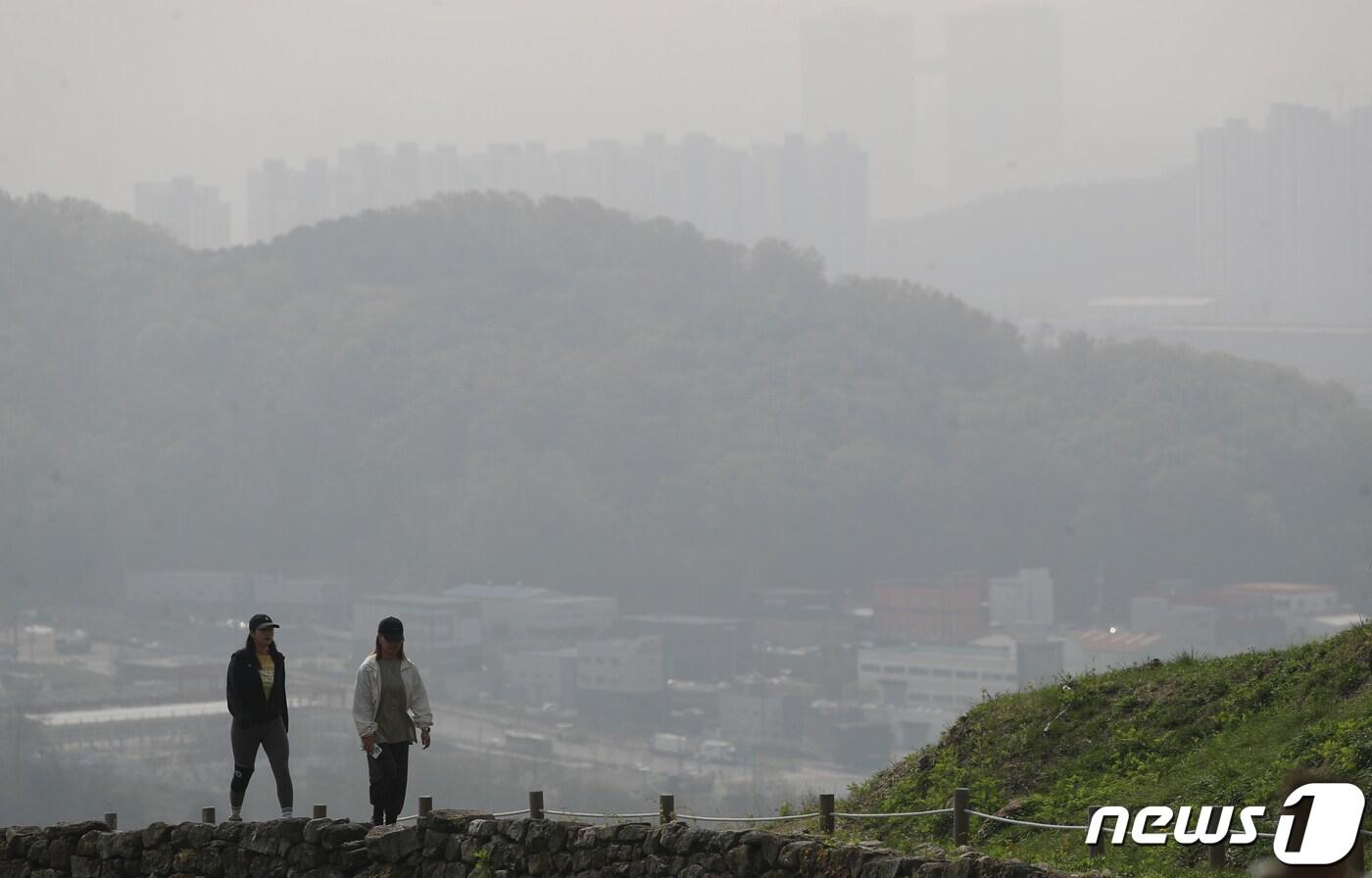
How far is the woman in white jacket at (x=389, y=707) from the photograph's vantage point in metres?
9.60

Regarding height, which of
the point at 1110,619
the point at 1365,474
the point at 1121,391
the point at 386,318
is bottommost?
the point at 1110,619

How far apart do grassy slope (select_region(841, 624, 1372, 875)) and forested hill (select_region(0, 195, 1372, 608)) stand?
130089 mm

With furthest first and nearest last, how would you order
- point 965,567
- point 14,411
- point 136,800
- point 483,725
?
1. point 14,411
2. point 965,567
3. point 483,725
4. point 136,800

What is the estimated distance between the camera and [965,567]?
148250 millimetres

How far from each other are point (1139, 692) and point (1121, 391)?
153293 mm

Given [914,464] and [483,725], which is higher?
[914,464]

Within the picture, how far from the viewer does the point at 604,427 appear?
165000 millimetres

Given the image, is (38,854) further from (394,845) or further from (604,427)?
(604,427)

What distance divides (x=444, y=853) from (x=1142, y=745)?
5.60 m

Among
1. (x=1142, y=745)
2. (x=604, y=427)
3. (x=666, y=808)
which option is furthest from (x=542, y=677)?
(x=666, y=808)

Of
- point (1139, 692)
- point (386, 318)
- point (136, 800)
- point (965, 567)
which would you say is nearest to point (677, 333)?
point (386, 318)

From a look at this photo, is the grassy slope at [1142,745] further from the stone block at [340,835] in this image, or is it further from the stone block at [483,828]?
the stone block at [340,835]

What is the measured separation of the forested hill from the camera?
147m

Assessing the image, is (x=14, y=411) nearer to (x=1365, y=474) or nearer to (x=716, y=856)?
(x=1365, y=474)
